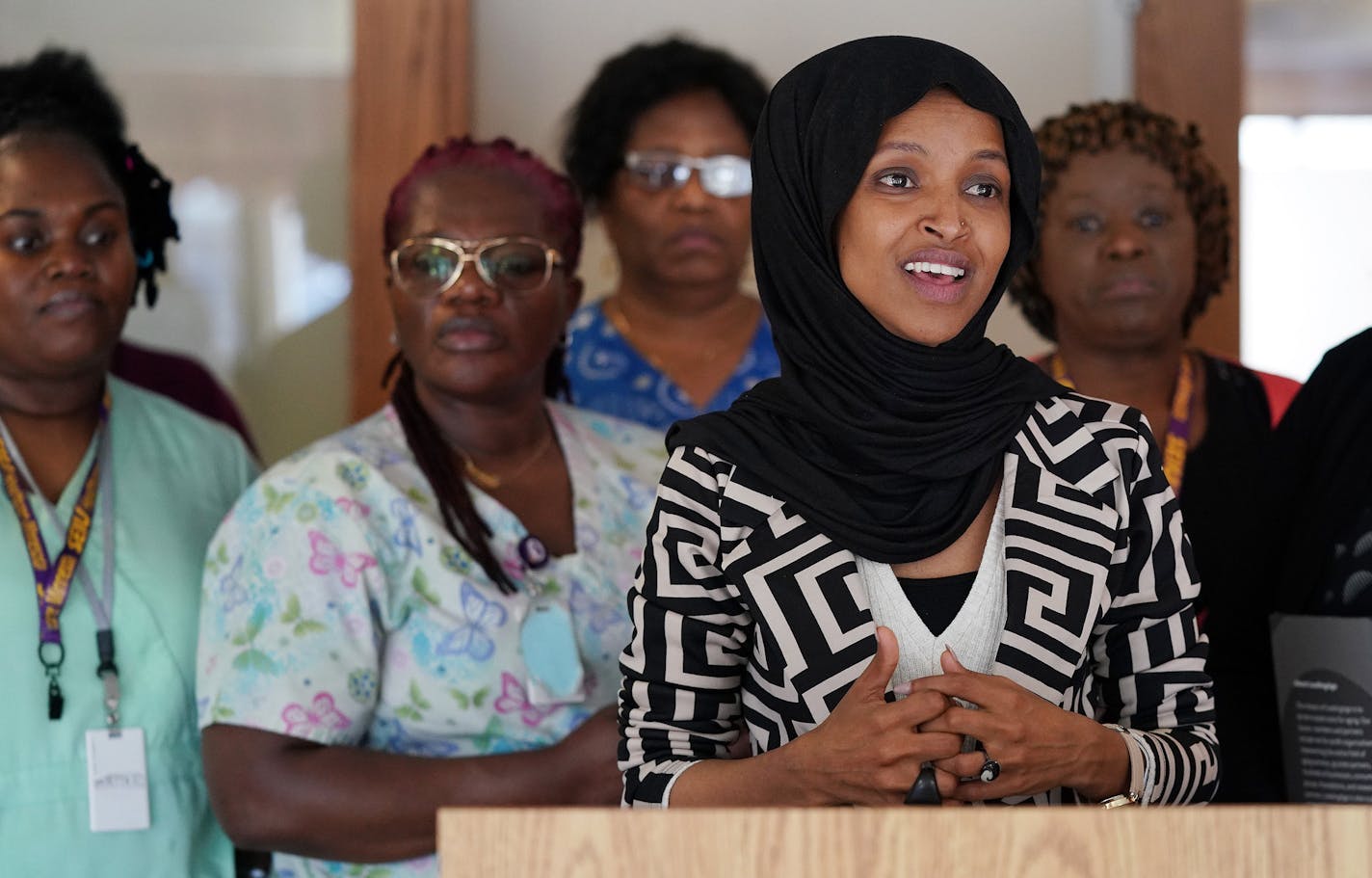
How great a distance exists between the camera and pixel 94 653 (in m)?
2.65

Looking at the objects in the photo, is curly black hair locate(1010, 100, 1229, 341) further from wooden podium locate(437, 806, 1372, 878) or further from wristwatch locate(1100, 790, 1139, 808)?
wooden podium locate(437, 806, 1372, 878)

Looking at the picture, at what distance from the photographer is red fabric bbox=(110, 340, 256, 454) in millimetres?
3906

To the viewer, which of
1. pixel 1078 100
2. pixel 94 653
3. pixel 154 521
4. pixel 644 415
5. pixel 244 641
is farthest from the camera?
pixel 1078 100

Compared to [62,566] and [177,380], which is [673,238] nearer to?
→ [177,380]

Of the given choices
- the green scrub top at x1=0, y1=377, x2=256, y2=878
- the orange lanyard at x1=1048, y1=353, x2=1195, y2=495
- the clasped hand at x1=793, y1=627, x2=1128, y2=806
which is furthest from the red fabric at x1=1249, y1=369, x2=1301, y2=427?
the green scrub top at x1=0, y1=377, x2=256, y2=878

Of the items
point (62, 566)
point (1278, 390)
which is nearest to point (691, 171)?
point (1278, 390)

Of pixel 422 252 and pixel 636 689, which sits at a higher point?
pixel 422 252

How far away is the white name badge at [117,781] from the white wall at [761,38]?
7.11ft

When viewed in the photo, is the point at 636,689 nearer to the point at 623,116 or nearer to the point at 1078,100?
the point at 623,116

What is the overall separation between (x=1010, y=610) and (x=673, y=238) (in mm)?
1954

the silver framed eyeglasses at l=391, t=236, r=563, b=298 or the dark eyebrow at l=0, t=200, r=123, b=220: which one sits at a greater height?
the dark eyebrow at l=0, t=200, r=123, b=220

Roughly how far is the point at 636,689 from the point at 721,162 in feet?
6.48

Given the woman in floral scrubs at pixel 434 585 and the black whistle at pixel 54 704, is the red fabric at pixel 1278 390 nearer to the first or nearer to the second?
the woman in floral scrubs at pixel 434 585

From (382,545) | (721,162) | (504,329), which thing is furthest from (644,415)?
(382,545)
